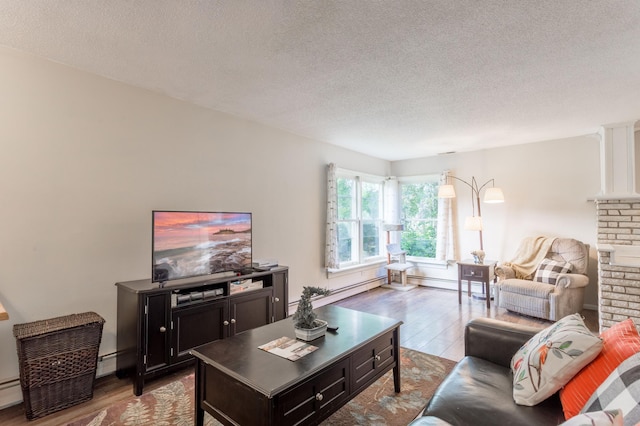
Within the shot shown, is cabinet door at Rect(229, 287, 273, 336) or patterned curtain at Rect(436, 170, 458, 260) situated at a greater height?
patterned curtain at Rect(436, 170, 458, 260)

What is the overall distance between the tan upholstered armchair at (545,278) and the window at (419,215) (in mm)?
1584

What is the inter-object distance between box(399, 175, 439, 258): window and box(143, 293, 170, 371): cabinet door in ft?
15.9

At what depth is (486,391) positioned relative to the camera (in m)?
1.57

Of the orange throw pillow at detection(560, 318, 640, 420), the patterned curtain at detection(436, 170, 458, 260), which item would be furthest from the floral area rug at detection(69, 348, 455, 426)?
the patterned curtain at detection(436, 170, 458, 260)

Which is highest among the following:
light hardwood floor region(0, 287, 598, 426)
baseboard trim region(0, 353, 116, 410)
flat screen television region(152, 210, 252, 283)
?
flat screen television region(152, 210, 252, 283)

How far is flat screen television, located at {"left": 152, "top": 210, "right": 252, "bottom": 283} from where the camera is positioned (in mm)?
2613

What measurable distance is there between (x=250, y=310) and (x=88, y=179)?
6.00ft

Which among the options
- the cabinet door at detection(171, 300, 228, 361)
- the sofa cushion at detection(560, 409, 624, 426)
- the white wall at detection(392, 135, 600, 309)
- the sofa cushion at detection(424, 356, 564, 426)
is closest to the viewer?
the sofa cushion at detection(560, 409, 624, 426)

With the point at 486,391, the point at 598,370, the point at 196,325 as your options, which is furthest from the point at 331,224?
the point at 598,370

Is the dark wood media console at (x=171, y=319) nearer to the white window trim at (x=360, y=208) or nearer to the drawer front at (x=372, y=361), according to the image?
the drawer front at (x=372, y=361)

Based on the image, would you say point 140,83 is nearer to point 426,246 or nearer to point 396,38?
point 396,38

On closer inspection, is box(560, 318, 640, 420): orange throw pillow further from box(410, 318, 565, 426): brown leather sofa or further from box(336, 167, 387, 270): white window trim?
box(336, 167, 387, 270): white window trim

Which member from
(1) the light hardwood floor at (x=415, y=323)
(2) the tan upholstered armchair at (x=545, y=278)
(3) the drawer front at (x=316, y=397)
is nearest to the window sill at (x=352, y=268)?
(1) the light hardwood floor at (x=415, y=323)

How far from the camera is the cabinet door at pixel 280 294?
340cm
